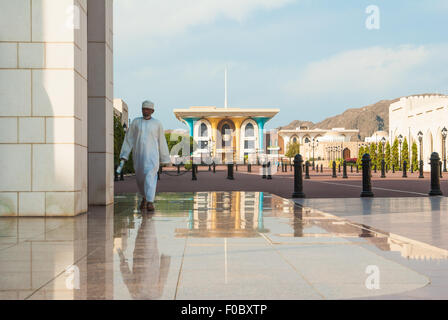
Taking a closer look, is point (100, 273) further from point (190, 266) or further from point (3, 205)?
point (3, 205)

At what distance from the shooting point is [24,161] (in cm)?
941

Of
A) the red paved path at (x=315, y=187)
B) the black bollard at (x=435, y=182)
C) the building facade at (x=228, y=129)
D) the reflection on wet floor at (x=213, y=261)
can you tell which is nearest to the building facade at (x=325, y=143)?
→ the building facade at (x=228, y=129)

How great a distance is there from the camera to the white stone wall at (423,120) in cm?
6625

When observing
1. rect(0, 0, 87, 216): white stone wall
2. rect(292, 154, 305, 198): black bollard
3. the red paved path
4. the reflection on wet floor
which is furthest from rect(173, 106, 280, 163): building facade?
the reflection on wet floor

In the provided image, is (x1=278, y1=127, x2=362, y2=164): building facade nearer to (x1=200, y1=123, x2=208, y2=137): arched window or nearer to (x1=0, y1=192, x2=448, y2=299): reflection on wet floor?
(x1=200, y1=123, x2=208, y2=137): arched window

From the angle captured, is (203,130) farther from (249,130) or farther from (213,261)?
(213,261)

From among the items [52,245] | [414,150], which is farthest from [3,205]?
[414,150]

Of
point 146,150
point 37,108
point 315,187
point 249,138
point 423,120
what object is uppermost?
point 249,138

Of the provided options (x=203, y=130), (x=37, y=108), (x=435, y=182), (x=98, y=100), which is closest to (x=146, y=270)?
(x=37, y=108)

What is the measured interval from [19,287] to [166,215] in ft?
18.8

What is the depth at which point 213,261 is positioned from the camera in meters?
5.18

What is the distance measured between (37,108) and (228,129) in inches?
5181

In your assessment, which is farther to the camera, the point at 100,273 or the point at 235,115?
the point at 235,115

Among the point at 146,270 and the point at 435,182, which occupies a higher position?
the point at 435,182
